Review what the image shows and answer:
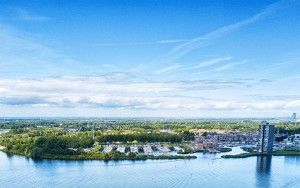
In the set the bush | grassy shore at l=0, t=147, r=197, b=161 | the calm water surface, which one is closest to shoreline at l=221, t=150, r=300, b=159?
the calm water surface

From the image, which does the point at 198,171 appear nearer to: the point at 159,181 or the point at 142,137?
the point at 159,181

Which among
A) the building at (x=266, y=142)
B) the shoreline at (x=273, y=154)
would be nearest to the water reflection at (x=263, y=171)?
the shoreline at (x=273, y=154)

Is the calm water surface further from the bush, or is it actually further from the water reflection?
the bush


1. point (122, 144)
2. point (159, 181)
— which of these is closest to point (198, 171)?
point (159, 181)

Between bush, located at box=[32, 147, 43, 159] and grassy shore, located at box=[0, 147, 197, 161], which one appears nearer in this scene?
grassy shore, located at box=[0, 147, 197, 161]

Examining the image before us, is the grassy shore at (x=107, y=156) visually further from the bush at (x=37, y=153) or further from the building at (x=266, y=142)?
the building at (x=266, y=142)

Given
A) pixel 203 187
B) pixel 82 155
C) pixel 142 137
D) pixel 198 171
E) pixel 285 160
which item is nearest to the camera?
pixel 203 187

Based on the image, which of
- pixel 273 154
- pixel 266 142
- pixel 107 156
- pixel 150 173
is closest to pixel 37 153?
pixel 107 156
